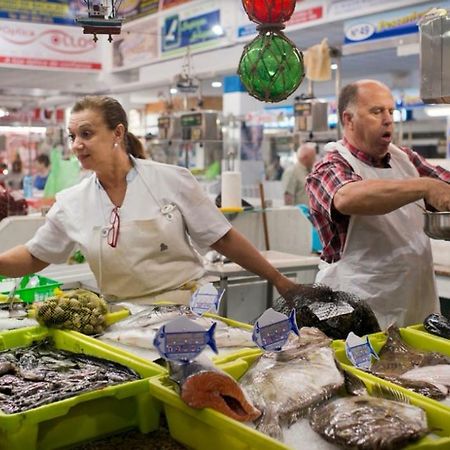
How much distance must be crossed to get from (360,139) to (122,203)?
3.97ft

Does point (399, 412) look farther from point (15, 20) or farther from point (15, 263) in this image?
point (15, 20)

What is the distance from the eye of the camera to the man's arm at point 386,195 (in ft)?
8.13

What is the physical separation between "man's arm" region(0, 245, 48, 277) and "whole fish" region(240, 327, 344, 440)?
1.68 meters

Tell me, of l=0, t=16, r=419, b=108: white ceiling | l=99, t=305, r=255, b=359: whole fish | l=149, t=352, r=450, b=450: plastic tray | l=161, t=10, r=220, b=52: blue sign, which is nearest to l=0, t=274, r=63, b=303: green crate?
l=99, t=305, r=255, b=359: whole fish

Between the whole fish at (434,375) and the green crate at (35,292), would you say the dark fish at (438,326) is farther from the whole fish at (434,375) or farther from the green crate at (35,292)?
the green crate at (35,292)

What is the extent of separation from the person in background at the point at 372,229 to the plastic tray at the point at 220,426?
4.98 feet

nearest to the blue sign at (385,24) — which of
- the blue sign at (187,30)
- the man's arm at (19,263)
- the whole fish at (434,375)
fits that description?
the blue sign at (187,30)

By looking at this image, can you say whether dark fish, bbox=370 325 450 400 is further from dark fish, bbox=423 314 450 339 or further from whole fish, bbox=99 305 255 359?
whole fish, bbox=99 305 255 359

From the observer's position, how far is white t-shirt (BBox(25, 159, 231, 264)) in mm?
3057

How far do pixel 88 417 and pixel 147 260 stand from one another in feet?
4.61

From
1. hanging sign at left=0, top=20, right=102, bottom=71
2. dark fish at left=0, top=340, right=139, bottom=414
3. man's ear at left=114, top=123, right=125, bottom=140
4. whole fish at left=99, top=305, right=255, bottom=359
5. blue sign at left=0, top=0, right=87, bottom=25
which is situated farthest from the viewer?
hanging sign at left=0, top=20, right=102, bottom=71

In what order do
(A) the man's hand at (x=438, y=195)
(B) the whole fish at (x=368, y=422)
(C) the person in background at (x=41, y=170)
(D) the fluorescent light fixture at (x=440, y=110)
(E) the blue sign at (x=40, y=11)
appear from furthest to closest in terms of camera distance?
(C) the person in background at (x=41, y=170) < (E) the blue sign at (x=40, y=11) < (D) the fluorescent light fixture at (x=440, y=110) < (A) the man's hand at (x=438, y=195) < (B) the whole fish at (x=368, y=422)

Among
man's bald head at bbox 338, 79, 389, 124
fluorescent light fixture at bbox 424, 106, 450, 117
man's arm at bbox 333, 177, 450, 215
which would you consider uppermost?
fluorescent light fixture at bbox 424, 106, 450, 117

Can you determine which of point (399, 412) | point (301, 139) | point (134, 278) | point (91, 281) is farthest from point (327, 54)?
point (399, 412)
